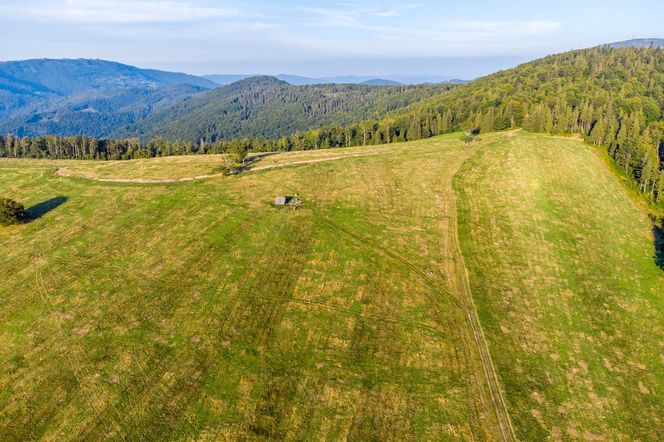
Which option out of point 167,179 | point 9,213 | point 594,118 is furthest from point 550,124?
point 9,213

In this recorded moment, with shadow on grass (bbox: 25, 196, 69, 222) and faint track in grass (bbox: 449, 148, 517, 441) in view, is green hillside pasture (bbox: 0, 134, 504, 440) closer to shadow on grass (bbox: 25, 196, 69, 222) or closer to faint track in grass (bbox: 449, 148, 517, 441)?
shadow on grass (bbox: 25, 196, 69, 222)

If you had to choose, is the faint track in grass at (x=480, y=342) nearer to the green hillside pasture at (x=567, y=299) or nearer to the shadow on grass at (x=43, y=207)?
the green hillside pasture at (x=567, y=299)

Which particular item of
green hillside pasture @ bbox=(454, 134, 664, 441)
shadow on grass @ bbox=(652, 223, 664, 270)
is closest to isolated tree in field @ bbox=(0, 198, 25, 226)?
green hillside pasture @ bbox=(454, 134, 664, 441)

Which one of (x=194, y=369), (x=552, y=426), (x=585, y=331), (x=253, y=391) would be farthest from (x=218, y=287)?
(x=585, y=331)

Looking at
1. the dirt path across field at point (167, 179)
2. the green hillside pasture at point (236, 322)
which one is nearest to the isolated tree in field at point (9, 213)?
the green hillside pasture at point (236, 322)

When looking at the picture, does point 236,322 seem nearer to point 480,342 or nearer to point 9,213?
point 480,342

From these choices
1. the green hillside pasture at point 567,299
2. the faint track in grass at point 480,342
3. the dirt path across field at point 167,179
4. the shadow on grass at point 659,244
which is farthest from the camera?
the dirt path across field at point 167,179
